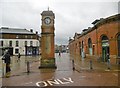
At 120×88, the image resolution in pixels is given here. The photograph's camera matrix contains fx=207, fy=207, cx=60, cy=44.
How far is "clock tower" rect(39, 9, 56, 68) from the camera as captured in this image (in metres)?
21.7

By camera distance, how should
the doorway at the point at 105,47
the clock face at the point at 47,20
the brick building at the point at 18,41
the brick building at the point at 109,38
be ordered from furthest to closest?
the brick building at the point at 18,41 → the doorway at the point at 105,47 → the brick building at the point at 109,38 → the clock face at the point at 47,20

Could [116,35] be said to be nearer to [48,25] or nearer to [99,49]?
[99,49]

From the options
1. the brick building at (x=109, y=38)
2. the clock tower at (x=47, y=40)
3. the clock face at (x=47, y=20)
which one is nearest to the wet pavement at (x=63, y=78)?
the clock tower at (x=47, y=40)

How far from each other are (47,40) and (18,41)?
54.2 m

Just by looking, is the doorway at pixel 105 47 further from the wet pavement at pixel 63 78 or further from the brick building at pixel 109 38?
the wet pavement at pixel 63 78

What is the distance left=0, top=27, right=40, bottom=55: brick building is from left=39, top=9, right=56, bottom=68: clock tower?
51924mm

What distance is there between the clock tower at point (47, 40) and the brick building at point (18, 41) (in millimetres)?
51924

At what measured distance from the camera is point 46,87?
445 inches

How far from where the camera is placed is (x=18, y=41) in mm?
74188

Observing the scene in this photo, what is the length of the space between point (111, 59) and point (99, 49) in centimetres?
473

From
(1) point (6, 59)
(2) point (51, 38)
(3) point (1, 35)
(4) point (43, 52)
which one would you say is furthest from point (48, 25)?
(3) point (1, 35)

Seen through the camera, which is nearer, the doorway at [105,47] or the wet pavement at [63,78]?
the wet pavement at [63,78]

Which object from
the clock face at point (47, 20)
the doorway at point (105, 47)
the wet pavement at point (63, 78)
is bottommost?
the wet pavement at point (63, 78)

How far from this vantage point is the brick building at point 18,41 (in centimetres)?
7262
